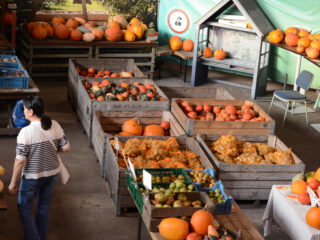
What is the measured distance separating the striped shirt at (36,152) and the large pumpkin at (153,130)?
8.91 feet

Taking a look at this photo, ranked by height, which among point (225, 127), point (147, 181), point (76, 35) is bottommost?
point (225, 127)

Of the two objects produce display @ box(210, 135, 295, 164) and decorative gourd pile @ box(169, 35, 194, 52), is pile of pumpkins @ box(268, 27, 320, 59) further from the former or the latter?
produce display @ box(210, 135, 295, 164)

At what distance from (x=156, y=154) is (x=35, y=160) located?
1.85 metres

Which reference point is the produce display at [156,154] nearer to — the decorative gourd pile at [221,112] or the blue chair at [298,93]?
the decorative gourd pile at [221,112]

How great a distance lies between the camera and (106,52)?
12.1m

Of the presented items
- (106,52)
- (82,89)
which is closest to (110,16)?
(106,52)

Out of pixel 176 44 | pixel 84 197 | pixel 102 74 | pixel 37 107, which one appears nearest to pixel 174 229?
pixel 37 107

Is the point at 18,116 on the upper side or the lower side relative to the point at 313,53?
lower

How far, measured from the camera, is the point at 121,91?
8664mm

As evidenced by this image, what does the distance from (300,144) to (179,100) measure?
214 centimetres

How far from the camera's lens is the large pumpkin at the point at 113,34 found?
1171cm

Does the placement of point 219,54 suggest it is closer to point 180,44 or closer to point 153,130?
point 180,44

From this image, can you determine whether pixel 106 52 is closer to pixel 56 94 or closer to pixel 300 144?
pixel 56 94

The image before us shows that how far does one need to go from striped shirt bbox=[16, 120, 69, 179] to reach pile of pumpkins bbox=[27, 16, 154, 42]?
22.0ft
